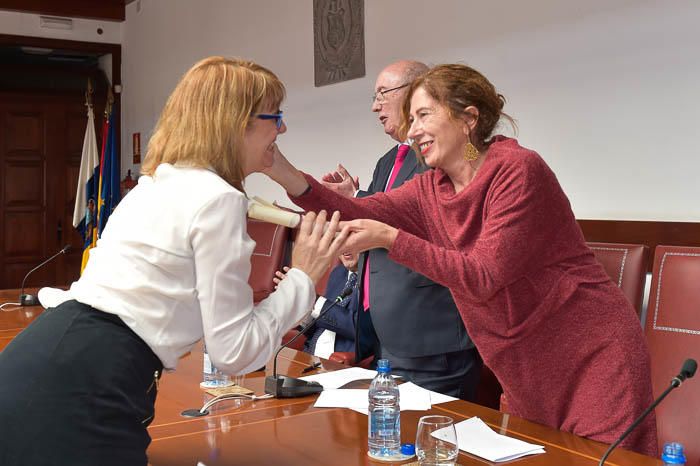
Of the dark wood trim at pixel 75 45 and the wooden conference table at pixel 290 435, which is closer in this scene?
the wooden conference table at pixel 290 435

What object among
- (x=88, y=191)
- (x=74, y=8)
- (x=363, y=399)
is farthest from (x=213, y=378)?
(x=74, y=8)

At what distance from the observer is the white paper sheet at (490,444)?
1601 millimetres

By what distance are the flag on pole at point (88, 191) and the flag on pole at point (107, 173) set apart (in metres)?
0.10

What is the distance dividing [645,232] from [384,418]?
190cm

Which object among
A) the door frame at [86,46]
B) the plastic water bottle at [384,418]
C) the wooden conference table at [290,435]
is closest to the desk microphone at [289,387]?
the wooden conference table at [290,435]

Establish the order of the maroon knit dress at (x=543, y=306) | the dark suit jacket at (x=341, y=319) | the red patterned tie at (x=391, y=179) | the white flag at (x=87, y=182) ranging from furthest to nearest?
the white flag at (x=87, y=182), the dark suit jacket at (x=341, y=319), the red patterned tie at (x=391, y=179), the maroon knit dress at (x=543, y=306)

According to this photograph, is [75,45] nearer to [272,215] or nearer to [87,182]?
[87,182]

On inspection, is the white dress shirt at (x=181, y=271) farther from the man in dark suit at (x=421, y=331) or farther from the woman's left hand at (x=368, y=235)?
the man in dark suit at (x=421, y=331)

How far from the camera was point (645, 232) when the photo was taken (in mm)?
3162

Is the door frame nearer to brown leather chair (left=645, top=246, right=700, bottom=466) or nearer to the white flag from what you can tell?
the white flag

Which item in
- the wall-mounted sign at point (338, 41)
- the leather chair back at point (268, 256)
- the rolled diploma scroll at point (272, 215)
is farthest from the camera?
the leather chair back at point (268, 256)

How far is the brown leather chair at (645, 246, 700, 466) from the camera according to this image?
7.38ft

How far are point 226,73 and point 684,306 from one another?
1493 mm

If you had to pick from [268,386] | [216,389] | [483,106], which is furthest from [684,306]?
[216,389]
